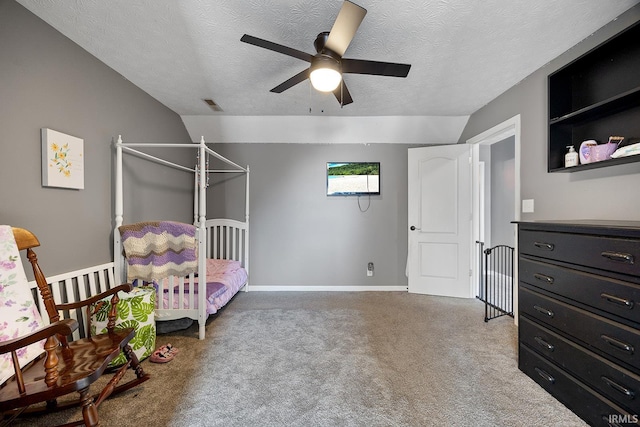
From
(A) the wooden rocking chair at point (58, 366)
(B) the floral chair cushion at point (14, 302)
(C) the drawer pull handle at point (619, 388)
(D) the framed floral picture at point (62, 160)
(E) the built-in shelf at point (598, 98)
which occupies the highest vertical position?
(E) the built-in shelf at point (598, 98)

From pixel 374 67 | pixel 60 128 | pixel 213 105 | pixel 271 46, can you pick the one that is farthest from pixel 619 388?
pixel 213 105

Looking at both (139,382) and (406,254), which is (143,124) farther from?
(406,254)

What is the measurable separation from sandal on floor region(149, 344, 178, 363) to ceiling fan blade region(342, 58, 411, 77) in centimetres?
248

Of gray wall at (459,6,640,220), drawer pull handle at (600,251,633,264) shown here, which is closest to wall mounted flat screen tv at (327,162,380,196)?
gray wall at (459,6,640,220)

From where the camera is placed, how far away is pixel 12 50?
62.2 inches

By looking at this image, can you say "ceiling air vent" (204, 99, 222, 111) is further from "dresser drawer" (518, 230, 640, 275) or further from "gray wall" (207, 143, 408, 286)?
"dresser drawer" (518, 230, 640, 275)

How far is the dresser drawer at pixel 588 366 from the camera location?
4.02 feet

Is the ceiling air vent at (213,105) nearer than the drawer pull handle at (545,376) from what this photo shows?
No

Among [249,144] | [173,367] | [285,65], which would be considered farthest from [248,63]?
[173,367]

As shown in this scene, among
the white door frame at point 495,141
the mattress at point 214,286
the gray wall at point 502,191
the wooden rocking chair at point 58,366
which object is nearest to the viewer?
the wooden rocking chair at point 58,366

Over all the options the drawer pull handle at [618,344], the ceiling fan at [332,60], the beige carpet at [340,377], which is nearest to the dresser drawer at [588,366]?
the drawer pull handle at [618,344]

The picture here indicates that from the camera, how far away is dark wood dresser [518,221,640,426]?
4.07 feet

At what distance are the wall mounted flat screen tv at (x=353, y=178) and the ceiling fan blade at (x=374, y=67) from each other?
2.12 m

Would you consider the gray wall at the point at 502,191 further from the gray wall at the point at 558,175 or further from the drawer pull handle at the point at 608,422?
the drawer pull handle at the point at 608,422
